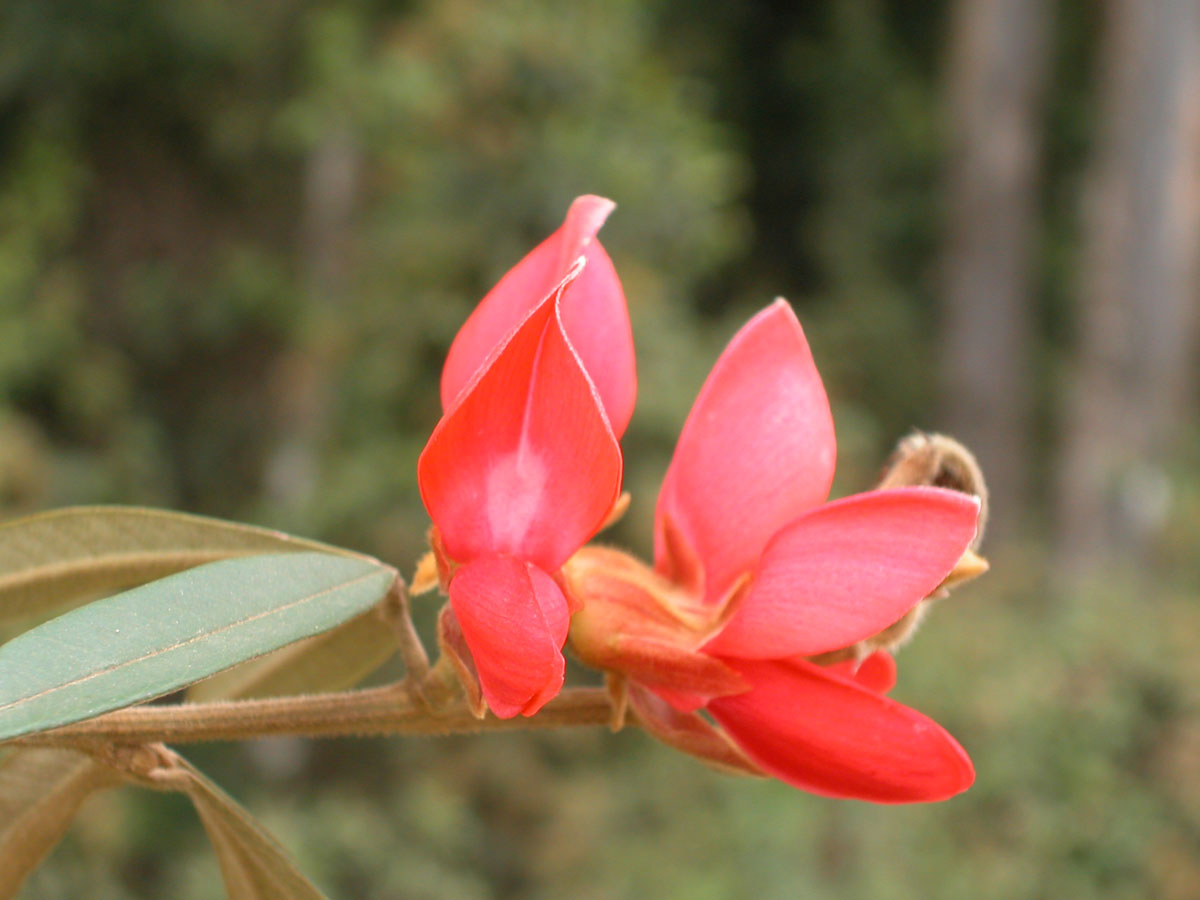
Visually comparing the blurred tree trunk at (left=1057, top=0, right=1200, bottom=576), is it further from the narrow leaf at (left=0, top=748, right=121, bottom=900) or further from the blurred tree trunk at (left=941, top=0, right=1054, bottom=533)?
the narrow leaf at (left=0, top=748, right=121, bottom=900)

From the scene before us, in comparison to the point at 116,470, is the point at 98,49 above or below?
above

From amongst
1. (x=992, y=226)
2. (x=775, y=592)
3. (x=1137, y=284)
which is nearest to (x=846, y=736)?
(x=775, y=592)

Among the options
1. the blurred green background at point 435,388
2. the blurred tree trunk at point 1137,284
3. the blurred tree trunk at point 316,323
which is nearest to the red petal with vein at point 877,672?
the blurred green background at point 435,388

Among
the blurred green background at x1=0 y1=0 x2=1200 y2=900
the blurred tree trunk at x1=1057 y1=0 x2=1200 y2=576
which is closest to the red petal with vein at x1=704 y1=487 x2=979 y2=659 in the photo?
the blurred green background at x1=0 y1=0 x2=1200 y2=900

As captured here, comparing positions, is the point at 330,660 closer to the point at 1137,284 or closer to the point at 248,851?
the point at 248,851

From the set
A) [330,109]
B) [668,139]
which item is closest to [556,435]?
[668,139]

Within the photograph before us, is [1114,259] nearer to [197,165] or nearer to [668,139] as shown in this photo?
[668,139]
